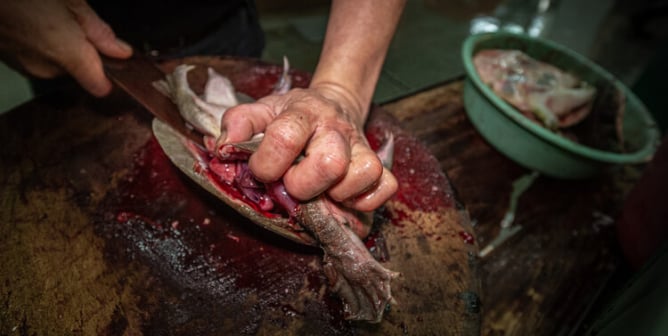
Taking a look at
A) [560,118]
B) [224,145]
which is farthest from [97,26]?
[560,118]

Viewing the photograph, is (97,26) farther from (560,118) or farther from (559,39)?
(559,39)

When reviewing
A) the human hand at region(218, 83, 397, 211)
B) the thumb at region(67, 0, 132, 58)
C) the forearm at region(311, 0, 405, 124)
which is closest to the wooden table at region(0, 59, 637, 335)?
the thumb at region(67, 0, 132, 58)

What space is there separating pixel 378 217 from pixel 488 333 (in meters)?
0.70

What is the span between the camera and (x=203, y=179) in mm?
1154

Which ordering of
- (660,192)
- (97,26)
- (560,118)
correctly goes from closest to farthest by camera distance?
(97,26)
(660,192)
(560,118)

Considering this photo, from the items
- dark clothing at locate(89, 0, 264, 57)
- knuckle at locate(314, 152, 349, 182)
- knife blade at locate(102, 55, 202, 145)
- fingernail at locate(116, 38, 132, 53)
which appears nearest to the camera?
knuckle at locate(314, 152, 349, 182)

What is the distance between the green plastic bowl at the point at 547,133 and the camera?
180 centimetres

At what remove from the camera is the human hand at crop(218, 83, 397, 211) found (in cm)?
98

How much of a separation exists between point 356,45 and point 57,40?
3.60ft

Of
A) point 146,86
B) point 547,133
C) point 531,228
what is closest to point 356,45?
point 146,86

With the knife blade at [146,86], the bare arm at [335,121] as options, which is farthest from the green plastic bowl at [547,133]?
the knife blade at [146,86]

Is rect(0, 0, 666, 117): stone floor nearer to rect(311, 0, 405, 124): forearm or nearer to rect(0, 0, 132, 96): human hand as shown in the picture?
rect(311, 0, 405, 124): forearm

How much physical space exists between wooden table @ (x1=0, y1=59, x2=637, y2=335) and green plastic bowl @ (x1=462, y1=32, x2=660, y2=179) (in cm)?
11

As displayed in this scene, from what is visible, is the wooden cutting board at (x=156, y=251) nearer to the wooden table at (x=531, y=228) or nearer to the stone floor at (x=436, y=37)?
the wooden table at (x=531, y=228)
